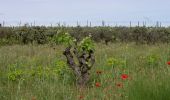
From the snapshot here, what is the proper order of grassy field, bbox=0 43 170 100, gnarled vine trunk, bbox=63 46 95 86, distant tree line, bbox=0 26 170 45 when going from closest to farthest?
grassy field, bbox=0 43 170 100, gnarled vine trunk, bbox=63 46 95 86, distant tree line, bbox=0 26 170 45

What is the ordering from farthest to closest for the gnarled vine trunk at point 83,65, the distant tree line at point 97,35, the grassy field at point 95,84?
the distant tree line at point 97,35 < the gnarled vine trunk at point 83,65 < the grassy field at point 95,84

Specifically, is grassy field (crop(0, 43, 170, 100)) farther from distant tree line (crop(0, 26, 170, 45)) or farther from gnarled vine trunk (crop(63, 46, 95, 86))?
distant tree line (crop(0, 26, 170, 45))

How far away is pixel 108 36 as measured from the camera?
2417 cm

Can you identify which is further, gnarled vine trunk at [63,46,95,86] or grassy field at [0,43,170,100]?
gnarled vine trunk at [63,46,95,86]

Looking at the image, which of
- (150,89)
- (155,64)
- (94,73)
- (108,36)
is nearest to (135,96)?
(150,89)

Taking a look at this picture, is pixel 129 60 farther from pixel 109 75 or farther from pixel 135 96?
pixel 135 96

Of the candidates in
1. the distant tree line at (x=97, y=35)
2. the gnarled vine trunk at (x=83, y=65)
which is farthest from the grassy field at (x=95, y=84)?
the distant tree line at (x=97, y=35)

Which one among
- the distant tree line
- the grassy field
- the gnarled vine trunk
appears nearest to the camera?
the grassy field

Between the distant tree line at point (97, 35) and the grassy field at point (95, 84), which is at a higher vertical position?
the distant tree line at point (97, 35)

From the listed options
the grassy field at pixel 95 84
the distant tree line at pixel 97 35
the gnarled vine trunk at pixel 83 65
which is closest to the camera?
the grassy field at pixel 95 84

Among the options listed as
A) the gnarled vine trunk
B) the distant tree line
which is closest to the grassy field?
the gnarled vine trunk

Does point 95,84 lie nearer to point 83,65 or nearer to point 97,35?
point 83,65

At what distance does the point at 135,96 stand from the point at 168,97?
0.39 metres

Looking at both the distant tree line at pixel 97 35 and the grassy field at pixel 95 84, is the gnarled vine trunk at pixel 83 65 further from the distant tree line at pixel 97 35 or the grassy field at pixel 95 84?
the distant tree line at pixel 97 35
